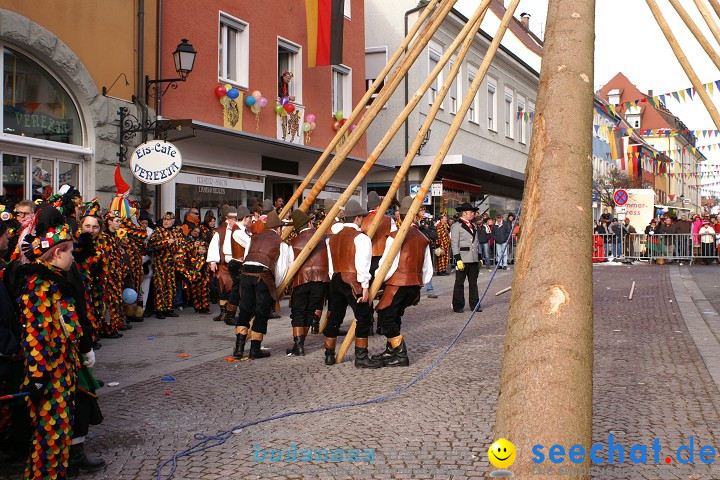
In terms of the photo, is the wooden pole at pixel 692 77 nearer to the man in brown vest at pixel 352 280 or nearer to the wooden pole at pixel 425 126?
the wooden pole at pixel 425 126

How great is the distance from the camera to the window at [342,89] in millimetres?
22922

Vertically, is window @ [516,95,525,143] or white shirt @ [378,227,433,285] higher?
window @ [516,95,525,143]

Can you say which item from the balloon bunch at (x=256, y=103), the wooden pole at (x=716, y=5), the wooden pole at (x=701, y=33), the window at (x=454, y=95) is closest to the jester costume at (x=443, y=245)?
the balloon bunch at (x=256, y=103)

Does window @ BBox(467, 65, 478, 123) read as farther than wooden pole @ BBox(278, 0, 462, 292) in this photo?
Yes

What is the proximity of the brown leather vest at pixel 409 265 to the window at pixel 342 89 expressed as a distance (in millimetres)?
14814

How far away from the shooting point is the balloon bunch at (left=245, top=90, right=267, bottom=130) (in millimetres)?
18297

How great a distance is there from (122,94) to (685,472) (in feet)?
41.0

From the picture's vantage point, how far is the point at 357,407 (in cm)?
654

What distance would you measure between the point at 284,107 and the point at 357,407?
14006 mm

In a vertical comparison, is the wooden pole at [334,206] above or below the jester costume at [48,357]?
above

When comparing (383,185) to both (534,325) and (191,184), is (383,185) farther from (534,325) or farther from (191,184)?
(534,325)

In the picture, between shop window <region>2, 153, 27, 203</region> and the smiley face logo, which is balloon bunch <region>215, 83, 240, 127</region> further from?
the smiley face logo

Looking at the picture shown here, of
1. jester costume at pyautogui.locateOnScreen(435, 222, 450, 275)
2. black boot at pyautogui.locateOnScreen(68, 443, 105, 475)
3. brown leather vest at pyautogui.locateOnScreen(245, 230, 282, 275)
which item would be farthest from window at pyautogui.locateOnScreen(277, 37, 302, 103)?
black boot at pyautogui.locateOnScreen(68, 443, 105, 475)

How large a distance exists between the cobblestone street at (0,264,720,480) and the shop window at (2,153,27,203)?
3.53 m
